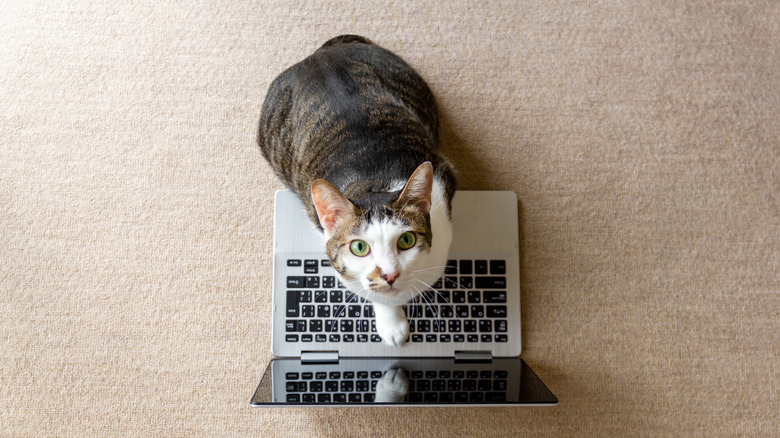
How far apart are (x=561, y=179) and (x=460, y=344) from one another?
420mm

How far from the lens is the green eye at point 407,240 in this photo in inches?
32.1

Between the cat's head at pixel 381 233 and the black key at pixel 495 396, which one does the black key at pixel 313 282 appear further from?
the black key at pixel 495 396

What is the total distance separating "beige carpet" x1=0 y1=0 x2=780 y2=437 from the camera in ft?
3.62

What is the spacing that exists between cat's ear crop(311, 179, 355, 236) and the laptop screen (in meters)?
0.31

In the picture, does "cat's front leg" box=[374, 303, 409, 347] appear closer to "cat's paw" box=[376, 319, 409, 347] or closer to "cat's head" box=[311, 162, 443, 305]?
"cat's paw" box=[376, 319, 409, 347]

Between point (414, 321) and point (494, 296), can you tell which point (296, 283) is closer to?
point (414, 321)

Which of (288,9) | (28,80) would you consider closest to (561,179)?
(288,9)

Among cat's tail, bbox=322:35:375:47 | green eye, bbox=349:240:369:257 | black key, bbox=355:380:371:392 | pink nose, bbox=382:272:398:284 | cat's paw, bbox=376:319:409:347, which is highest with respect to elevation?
cat's tail, bbox=322:35:375:47

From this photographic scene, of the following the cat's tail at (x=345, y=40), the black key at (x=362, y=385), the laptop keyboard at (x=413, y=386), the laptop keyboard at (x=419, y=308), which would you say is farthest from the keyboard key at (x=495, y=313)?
the cat's tail at (x=345, y=40)

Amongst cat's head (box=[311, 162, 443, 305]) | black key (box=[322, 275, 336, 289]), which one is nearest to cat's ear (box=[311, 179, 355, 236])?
cat's head (box=[311, 162, 443, 305])

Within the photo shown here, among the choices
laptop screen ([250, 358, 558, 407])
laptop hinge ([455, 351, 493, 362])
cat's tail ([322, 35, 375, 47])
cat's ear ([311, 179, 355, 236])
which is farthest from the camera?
cat's tail ([322, 35, 375, 47])

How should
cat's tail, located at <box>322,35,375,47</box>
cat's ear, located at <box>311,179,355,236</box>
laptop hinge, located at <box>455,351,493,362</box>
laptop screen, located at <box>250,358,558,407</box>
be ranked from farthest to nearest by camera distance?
cat's tail, located at <box>322,35,375,47</box> → laptop hinge, located at <box>455,351,493,362</box> → laptop screen, located at <box>250,358,558,407</box> → cat's ear, located at <box>311,179,355,236</box>

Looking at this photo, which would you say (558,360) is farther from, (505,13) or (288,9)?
(288,9)

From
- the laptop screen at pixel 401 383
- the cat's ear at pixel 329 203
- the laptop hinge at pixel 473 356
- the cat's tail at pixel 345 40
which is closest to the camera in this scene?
the cat's ear at pixel 329 203
